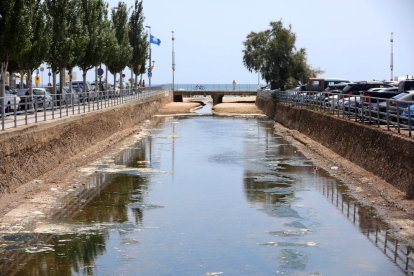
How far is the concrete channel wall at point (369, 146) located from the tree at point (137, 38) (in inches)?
2062

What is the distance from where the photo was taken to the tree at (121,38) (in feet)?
271

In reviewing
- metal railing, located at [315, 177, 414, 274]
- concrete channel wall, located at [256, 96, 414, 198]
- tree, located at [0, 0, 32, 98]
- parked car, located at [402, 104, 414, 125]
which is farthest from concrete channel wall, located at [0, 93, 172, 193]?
parked car, located at [402, 104, 414, 125]

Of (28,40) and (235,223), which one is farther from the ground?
(28,40)

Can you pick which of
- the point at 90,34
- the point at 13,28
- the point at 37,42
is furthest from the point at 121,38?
the point at 13,28

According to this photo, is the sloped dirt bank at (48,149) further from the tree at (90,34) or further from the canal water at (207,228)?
the tree at (90,34)

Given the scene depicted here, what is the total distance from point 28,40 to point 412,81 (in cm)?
1813

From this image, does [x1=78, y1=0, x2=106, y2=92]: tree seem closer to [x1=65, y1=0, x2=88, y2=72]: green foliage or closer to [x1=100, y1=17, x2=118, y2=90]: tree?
[x1=100, y1=17, x2=118, y2=90]: tree

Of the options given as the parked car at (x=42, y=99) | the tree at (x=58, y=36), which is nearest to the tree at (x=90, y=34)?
the tree at (x=58, y=36)

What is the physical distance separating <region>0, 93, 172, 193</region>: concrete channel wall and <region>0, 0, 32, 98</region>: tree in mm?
4431

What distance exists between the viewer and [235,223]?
20.0 m

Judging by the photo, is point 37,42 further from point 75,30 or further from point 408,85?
point 408,85

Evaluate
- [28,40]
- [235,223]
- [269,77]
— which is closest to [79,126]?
[28,40]

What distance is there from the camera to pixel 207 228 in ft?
63.5

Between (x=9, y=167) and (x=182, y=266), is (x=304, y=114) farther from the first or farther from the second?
(x=182, y=266)
